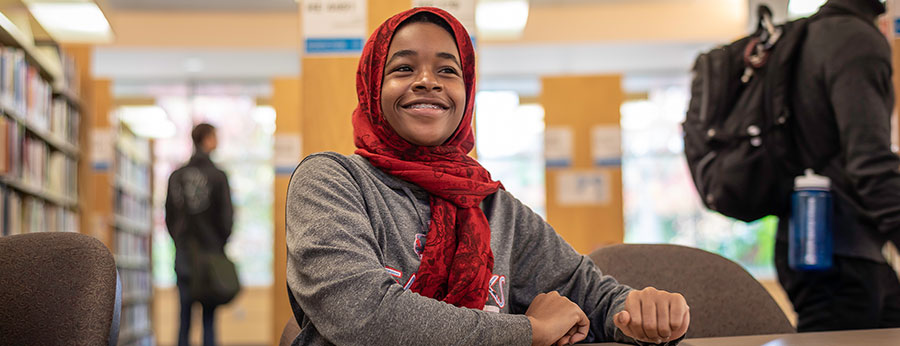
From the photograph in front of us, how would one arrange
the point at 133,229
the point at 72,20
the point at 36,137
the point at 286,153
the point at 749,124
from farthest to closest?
the point at 133,229 < the point at 286,153 < the point at 36,137 < the point at 72,20 < the point at 749,124

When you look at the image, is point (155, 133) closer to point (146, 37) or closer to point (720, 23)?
point (146, 37)

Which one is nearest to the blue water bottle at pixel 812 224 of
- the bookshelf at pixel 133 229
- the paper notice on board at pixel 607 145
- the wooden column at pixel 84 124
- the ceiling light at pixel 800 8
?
the ceiling light at pixel 800 8

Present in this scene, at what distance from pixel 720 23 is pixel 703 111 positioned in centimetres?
640

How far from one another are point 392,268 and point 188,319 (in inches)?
158

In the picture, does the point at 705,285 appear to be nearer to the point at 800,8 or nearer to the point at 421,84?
the point at 421,84

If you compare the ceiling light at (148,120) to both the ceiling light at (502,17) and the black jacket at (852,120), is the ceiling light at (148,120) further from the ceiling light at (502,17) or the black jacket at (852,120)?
the black jacket at (852,120)

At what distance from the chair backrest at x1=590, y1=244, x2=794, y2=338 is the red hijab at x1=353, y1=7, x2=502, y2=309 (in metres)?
0.35

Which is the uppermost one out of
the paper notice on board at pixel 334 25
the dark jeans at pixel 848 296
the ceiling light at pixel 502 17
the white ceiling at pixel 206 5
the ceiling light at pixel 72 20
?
the white ceiling at pixel 206 5

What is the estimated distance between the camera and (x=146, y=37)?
27.7 ft

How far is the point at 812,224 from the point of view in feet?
6.95

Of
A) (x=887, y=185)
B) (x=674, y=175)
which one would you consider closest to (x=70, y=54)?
(x=887, y=185)

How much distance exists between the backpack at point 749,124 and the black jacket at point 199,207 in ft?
10.8

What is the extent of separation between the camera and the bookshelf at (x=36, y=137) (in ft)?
12.9

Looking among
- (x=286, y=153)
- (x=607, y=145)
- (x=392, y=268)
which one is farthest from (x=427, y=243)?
(x=607, y=145)
